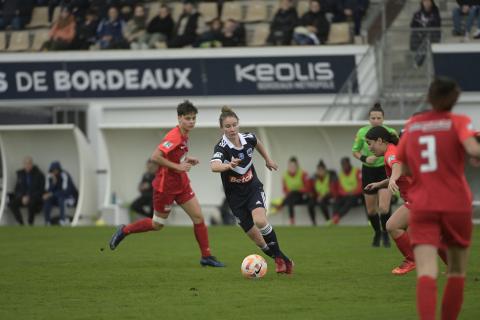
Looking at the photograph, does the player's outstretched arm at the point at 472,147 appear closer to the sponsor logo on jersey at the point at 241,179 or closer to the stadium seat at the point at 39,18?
the sponsor logo on jersey at the point at 241,179

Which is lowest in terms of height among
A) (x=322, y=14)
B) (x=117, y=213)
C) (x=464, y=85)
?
(x=117, y=213)

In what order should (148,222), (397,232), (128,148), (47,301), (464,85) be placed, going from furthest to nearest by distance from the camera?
(128,148), (464,85), (148,222), (397,232), (47,301)

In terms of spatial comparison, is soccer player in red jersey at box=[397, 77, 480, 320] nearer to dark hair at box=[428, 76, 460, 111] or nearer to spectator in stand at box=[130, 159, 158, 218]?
dark hair at box=[428, 76, 460, 111]

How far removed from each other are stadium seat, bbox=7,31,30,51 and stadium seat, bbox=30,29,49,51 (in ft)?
0.52

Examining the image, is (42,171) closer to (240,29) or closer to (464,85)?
(240,29)

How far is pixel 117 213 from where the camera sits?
24625 mm

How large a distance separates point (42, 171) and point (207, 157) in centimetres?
440

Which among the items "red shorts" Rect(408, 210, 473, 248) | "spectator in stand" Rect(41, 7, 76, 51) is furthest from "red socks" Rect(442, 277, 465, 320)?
"spectator in stand" Rect(41, 7, 76, 51)

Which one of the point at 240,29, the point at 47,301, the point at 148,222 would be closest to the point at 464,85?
the point at 240,29

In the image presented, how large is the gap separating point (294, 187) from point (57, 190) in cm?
575

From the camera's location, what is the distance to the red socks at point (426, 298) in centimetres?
662

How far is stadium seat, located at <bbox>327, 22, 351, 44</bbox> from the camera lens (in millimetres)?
24172

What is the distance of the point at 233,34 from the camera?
24.6m

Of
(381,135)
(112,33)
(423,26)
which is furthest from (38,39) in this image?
(381,135)
